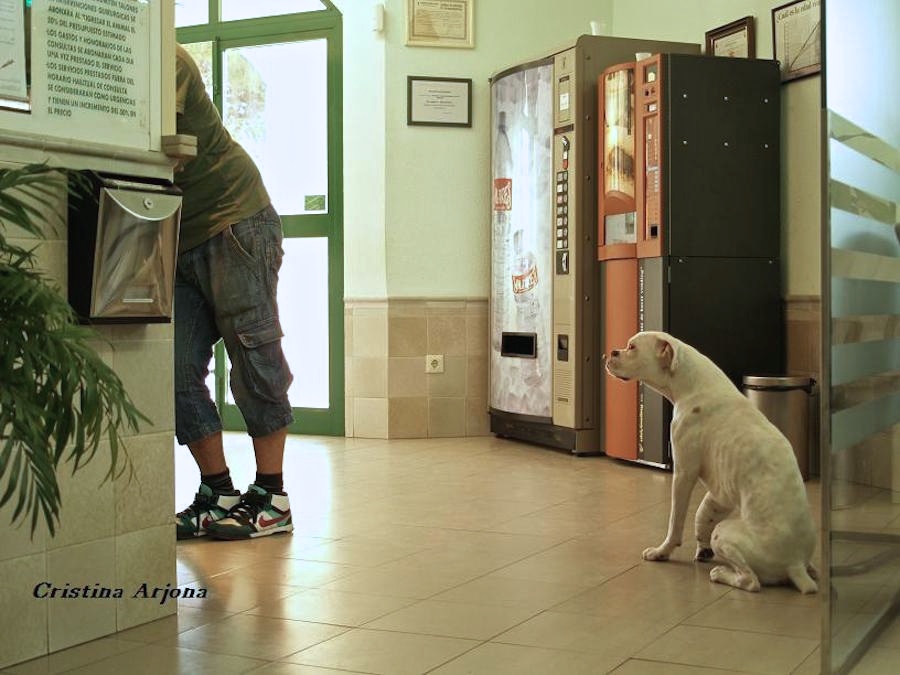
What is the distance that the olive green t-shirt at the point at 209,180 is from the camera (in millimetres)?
3400

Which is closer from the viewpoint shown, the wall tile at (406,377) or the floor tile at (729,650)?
the floor tile at (729,650)

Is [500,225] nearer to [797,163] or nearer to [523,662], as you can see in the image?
[797,163]

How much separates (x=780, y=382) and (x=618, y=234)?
1.02 m

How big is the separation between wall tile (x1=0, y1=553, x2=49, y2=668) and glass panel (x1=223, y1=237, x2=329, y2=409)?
4.20 metres

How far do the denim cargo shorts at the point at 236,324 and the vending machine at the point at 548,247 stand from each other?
7.30 feet

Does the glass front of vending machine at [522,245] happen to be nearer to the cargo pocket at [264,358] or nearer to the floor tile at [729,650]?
the cargo pocket at [264,358]

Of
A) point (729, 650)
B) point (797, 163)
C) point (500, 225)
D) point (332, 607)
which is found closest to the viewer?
point (729, 650)

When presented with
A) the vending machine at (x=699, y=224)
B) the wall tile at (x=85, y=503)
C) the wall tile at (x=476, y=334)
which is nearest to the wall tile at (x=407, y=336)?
the wall tile at (x=476, y=334)

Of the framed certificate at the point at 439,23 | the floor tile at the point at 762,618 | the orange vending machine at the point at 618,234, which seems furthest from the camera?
the framed certificate at the point at 439,23

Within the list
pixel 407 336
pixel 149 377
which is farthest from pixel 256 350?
pixel 407 336

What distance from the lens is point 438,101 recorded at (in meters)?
6.25

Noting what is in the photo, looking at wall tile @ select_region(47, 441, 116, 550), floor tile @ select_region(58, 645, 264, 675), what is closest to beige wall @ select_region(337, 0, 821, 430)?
wall tile @ select_region(47, 441, 116, 550)

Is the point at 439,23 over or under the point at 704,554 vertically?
over

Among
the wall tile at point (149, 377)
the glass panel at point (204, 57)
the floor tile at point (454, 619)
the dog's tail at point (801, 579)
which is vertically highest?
the glass panel at point (204, 57)
